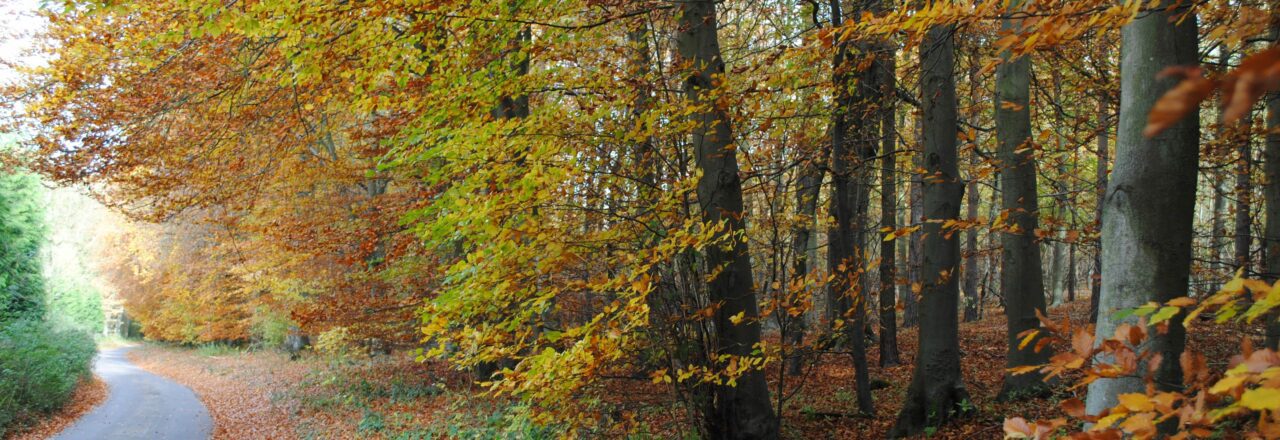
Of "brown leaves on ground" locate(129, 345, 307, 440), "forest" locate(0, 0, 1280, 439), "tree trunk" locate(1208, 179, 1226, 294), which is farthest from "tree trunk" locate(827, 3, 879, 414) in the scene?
"brown leaves on ground" locate(129, 345, 307, 440)

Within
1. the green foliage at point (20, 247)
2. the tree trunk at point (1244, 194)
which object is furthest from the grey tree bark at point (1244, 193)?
the green foliage at point (20, 247)

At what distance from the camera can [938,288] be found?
6.64m

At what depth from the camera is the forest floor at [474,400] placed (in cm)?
693

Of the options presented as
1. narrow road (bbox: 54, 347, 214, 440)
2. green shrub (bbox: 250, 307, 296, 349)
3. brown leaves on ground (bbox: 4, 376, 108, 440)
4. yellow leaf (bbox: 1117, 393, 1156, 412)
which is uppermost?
yellow leaf (bbox: 1117, 393, 1156, 412)

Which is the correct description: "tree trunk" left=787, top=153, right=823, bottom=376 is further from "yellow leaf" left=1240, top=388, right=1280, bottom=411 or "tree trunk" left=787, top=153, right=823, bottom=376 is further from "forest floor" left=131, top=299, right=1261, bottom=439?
"yellow leaf" left=1240, top=388, right=1280, bottom=411

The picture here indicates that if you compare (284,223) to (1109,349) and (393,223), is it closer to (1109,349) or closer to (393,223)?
(393,223)

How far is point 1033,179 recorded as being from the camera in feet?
25.9

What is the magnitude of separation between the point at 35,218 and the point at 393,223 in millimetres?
17484

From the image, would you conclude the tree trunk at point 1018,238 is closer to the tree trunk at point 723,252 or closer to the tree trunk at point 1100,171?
the tree trunk at point 1100,171

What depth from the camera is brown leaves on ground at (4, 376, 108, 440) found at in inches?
509

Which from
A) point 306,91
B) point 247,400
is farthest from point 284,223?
point 247,400

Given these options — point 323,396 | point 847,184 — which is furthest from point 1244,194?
point 323,396

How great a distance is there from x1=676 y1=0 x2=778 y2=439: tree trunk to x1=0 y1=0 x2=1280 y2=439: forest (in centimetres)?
3

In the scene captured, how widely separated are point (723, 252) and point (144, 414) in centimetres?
1637
